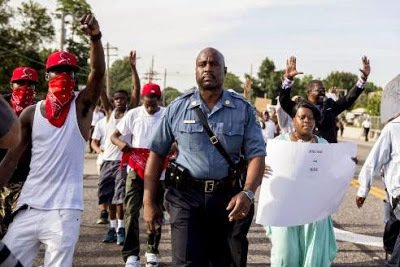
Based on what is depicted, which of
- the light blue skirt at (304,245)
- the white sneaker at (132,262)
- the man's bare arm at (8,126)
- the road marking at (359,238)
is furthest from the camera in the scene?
the road marking at (359,238)

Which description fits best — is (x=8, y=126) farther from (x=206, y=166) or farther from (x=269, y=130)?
(x=269, y=130)

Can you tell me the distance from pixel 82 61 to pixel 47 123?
58.3 metres

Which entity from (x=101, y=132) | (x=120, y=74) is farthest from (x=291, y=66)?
(x=120, y=74)

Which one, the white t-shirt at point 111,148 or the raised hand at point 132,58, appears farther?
the white t-shirt at point 111,148

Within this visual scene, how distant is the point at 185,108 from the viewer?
4293mm

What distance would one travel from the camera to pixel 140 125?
675cm

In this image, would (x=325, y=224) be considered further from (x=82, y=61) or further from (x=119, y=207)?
(x=82, y=61)

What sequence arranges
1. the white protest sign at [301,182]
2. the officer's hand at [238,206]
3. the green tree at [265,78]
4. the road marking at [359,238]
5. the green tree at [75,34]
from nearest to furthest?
the officer's hand at [238,206], the white protest sign at [301,182], the road marking at [359,238], the green tree at [75,34], the green tree at [265,78]

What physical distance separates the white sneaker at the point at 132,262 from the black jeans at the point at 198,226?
197cm

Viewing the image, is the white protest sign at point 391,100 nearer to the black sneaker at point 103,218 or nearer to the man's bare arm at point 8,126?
the man's bare arm at point 8,126

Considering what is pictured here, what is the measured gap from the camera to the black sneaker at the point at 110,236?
754cm

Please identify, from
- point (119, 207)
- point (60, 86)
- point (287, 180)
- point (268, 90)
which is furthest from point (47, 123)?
point (268, 90)

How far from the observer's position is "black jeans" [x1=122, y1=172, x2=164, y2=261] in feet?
20.4

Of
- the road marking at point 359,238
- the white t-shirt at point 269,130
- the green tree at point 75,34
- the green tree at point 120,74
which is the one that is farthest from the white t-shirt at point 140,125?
the green tree at point 120,74
